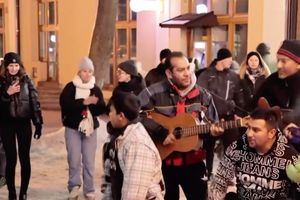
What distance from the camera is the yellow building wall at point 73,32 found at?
64.7 ft

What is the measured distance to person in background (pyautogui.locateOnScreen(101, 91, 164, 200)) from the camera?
3.87 meters

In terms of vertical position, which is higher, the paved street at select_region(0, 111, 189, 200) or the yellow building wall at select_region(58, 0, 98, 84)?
the yellow building wall at select_region(58, 0, 98, 84)

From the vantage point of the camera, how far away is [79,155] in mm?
7582

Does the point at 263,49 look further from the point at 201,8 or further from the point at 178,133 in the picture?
the point at 201,8

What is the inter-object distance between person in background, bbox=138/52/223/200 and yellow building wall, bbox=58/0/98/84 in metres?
14.1

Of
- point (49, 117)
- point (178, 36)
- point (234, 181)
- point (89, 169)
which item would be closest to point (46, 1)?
point (49, 117)

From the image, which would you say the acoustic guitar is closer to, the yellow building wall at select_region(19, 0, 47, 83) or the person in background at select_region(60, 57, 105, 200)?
the person in background at select_region(60, 57, 105, 200)

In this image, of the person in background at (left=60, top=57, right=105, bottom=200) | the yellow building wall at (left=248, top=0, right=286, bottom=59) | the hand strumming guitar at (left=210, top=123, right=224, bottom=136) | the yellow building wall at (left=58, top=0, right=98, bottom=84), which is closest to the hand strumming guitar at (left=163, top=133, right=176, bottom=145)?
the hand strumming guitar at (left=210, top=123, right=224, bottom=136)

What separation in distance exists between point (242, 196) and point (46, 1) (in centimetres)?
2026

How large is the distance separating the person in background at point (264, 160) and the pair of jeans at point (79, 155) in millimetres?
3688

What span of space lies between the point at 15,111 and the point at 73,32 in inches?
530

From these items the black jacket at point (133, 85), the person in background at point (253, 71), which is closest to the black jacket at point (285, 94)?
the black jacket at point (133, 85)

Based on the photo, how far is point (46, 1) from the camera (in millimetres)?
23406

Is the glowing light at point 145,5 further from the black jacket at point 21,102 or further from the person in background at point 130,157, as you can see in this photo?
the person in background at point 130,157
